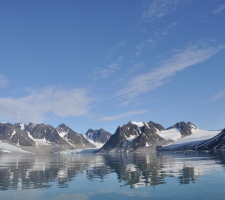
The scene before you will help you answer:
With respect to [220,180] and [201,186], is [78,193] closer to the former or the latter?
[201,186]

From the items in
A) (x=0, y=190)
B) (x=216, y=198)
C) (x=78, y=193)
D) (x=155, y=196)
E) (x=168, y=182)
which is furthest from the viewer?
(x=168, y=182)

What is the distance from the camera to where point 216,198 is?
121 ft

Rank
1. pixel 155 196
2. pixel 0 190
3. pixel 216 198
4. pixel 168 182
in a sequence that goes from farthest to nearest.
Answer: pixel 168 182 → pixel 0 190 → pixel 155 196 → pixel 216 198

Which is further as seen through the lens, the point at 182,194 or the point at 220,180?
the point at 220,180

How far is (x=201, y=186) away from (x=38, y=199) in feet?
79.3

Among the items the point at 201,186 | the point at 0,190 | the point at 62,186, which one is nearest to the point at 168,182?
the point at 201,186

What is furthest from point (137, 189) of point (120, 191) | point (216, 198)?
point (216, 198)

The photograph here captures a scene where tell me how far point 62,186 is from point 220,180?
1071 inches

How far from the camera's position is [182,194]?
4003 cm

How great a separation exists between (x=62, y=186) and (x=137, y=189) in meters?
13.8

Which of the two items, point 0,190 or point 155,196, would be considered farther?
point 0,190

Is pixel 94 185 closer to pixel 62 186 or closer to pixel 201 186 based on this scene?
pixel 62 186

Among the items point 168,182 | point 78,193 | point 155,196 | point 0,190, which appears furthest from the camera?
point 168,182

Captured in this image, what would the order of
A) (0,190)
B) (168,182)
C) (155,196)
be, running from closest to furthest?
1. (155,196)
2. (0,190)
3. (168,182)
